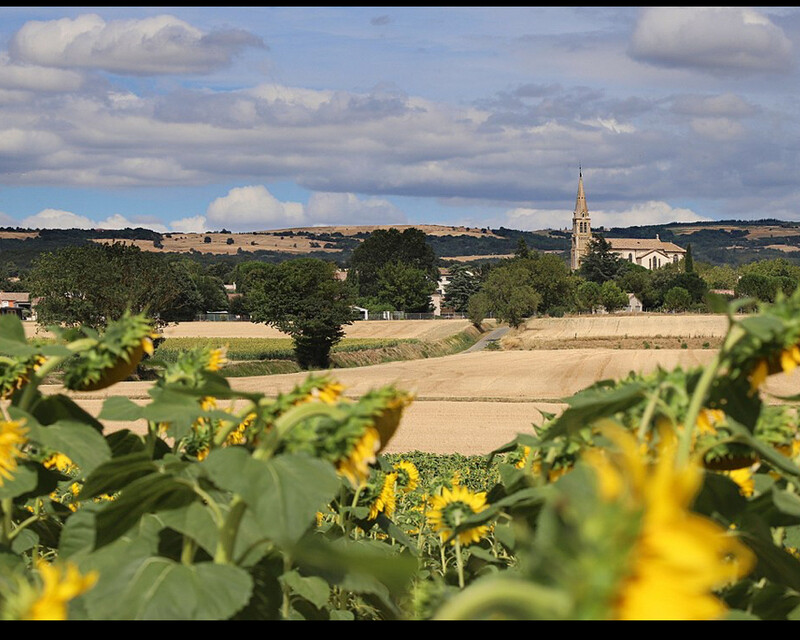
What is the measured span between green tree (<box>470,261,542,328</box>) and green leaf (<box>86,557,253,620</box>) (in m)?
102

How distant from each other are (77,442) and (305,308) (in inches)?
2815

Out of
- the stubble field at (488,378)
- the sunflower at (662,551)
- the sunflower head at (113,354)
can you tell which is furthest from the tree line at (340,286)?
the stubble field at (488,378)

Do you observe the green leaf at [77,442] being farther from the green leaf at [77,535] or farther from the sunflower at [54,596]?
the sunflower at [54,596]

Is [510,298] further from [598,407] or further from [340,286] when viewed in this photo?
[598,407]

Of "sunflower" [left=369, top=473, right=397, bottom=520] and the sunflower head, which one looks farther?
"sunflower" [left=369, top=473, right=397, bottom=520]

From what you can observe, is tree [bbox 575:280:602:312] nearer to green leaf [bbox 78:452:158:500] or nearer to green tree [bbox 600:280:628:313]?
green tree [bbox 600:280:628:313]

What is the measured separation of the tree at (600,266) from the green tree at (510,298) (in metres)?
57.5

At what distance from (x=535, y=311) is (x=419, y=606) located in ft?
355

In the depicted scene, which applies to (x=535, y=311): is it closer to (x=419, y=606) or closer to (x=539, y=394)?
(x=539, y=394)

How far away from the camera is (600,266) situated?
163 meters

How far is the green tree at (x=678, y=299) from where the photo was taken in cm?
12688

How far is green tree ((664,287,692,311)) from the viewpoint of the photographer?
416ft

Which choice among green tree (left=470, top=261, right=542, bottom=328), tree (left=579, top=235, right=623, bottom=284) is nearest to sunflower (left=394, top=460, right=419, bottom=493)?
green tree (left=470, top=261, right=542, bottom=328)

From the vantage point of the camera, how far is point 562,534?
86 centimetres
